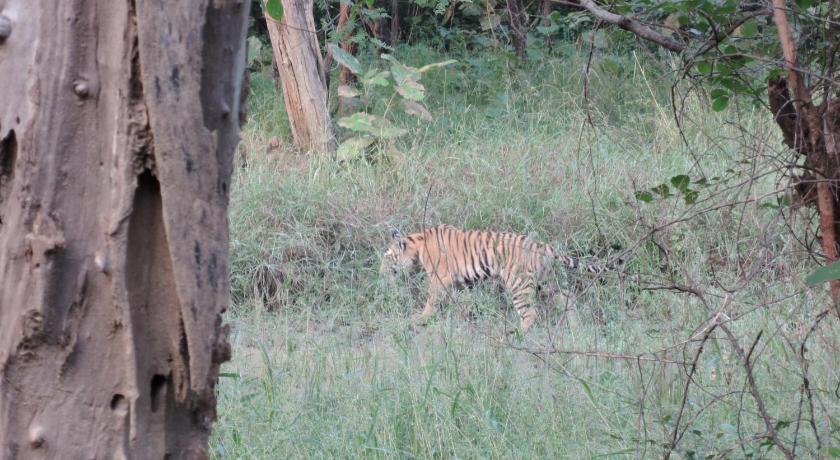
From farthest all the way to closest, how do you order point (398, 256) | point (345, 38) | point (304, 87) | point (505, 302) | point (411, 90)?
point (345, 38)
point (411, 90)
point (304, 87)
point (398, 256)
point (505, 302)

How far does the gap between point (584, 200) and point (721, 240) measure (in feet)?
3.84

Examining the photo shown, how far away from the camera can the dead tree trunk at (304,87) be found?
7.34 m

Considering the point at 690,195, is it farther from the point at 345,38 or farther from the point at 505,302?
the point at 345,38

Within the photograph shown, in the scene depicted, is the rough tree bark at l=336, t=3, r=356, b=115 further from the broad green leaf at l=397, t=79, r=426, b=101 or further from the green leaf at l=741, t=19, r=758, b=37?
the green leaf at l=741, t=19, r=758, b=37

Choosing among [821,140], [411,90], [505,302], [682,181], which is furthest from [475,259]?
[821,140]

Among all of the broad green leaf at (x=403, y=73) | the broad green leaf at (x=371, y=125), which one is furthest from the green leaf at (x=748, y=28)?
the broad green leaf at (x=403, y=73)

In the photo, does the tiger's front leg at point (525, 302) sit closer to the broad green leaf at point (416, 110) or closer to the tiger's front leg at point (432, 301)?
the tiger's front leg at point (432, 301)

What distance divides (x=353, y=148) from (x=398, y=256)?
159 centimetres

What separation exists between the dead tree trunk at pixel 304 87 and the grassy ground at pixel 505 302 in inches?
9.6

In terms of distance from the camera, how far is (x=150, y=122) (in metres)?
1.15

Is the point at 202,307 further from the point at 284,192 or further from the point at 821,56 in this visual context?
the point at 284,192

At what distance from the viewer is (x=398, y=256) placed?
5.86 meters

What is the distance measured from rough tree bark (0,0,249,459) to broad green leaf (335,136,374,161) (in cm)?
593

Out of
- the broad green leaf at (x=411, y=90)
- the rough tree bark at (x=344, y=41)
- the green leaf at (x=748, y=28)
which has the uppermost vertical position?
the rough tree bark at (x=344, y=41)
